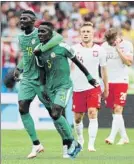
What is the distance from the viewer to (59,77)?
12125 millimetres

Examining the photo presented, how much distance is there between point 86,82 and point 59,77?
1.90m

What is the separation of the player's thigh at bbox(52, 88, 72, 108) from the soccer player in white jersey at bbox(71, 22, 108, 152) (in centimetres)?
171

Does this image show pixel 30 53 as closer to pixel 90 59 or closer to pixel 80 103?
pixel 90 59

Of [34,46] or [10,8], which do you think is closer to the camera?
[34,46]

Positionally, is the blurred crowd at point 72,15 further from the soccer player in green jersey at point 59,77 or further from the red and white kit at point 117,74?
the soccer player in green jersey at point 59,77

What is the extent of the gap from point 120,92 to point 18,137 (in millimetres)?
2697

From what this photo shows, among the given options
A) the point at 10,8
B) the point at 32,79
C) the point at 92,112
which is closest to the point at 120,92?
the point at 92,112

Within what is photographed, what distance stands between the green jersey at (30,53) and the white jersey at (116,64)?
3.20m

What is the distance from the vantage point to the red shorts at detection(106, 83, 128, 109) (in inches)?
607

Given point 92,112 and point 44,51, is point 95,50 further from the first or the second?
point 44,51

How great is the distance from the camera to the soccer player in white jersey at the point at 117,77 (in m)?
15.4

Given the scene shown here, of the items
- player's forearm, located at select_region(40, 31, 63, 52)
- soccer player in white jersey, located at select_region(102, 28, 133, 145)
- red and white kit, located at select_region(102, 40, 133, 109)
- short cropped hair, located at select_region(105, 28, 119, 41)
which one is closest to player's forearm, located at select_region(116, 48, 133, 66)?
soccer player in white jersey, located at select_region(102, 28, 133, 145)

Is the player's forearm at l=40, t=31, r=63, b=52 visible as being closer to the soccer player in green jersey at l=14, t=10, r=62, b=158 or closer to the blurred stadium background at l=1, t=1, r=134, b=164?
the soccer player in green jersey at l=14, t=10, r=62, b=158

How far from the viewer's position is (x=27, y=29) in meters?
12.4
